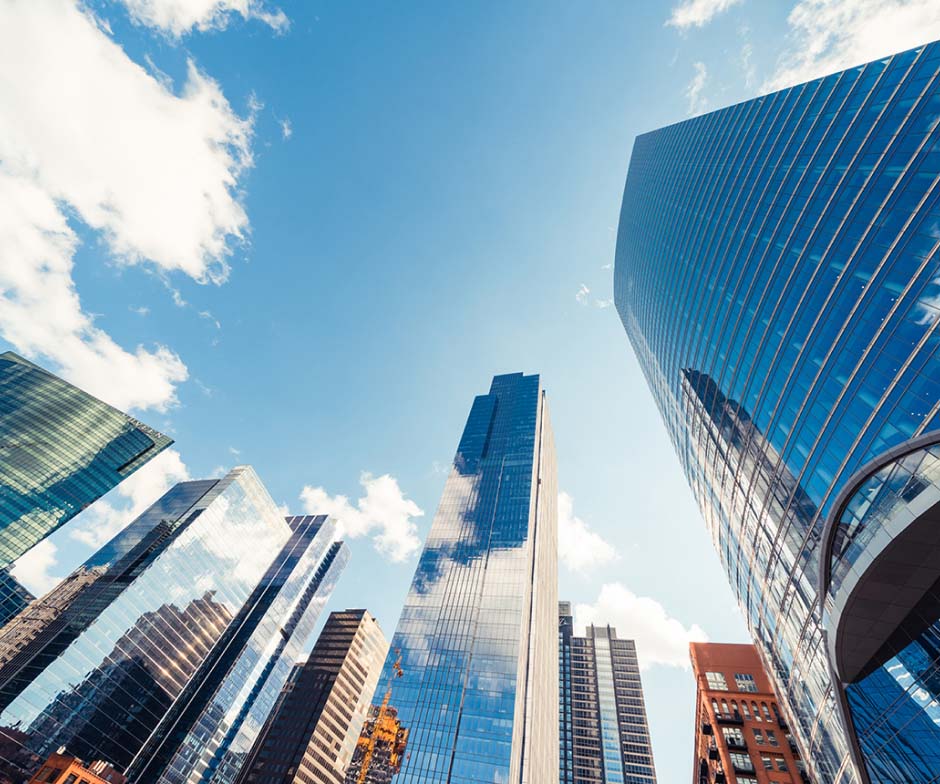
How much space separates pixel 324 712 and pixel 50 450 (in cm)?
10206

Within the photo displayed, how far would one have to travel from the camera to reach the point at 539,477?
137 metres

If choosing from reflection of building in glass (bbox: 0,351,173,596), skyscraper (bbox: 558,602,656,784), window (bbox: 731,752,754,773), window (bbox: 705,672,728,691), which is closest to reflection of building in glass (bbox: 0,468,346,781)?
reflection of building in glass (bbox: 0,351,173,596)

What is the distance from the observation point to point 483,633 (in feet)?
290

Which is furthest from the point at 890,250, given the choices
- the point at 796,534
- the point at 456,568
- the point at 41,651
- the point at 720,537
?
the point at 41,651

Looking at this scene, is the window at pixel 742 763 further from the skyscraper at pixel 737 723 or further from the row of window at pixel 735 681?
the row of window at pixel 735 681

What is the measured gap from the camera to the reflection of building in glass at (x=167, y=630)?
93.9 metres

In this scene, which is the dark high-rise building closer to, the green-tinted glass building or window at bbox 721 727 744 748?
window at bbox 721 727 744 748

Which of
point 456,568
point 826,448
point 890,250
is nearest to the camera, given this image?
point 890,250

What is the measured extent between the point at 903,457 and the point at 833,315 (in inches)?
567

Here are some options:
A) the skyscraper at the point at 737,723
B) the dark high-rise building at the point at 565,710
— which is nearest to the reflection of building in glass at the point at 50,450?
the skyscraper at the point at 737,723

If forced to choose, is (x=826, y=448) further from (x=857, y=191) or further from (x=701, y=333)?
(x=701, y=333)

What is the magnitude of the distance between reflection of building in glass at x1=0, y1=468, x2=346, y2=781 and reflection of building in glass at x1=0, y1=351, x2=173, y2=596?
19.8 m

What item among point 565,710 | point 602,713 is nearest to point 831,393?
point 602,713

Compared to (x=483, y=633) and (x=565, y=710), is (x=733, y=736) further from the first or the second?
(x=565, y=710)
